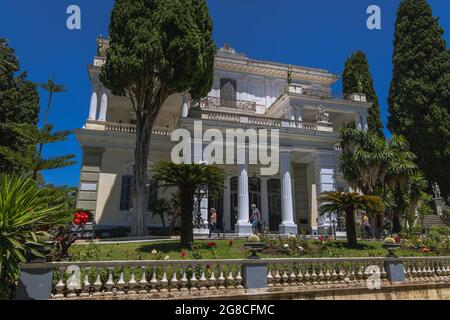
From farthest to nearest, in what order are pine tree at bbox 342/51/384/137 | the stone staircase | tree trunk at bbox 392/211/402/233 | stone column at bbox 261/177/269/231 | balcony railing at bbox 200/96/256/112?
pine tree at bbox 342/51/384/137, the stone staircase, balcony railing at bbox 200/96/256/112, stone column at bbox 261/177/269/231, tree trunk at bbox 392/211/402/233

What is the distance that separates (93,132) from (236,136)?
8.13 m

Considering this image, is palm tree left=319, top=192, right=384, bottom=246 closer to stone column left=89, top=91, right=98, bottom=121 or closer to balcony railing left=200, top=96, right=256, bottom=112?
balcony railing left=200, top=96, right=256, bottom=112

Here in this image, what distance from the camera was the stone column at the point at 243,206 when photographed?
16.8 meters

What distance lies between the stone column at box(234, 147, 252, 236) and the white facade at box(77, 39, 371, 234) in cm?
5

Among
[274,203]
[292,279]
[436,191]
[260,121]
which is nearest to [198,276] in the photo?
[292,279]

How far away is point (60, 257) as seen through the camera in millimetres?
7785

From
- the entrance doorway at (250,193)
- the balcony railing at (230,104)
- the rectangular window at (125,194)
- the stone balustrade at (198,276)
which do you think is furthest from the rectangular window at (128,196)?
the stone balustrade at (198,276)

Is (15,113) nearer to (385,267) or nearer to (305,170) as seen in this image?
(305,170)

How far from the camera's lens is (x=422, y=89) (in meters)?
30.4

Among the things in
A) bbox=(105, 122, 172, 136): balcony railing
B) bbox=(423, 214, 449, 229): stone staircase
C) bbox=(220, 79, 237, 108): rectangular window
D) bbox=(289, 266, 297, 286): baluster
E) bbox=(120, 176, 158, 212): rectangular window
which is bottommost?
bbox=(289, 266, 297, 286): baluster

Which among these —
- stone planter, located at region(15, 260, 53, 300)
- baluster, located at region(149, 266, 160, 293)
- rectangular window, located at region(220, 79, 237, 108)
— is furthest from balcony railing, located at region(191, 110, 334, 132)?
stone planter, located at region(15, 260, 53, 300)

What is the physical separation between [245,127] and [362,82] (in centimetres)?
1566

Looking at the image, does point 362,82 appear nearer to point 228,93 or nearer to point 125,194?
point 228,93

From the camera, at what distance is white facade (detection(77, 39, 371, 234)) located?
1795 cm
